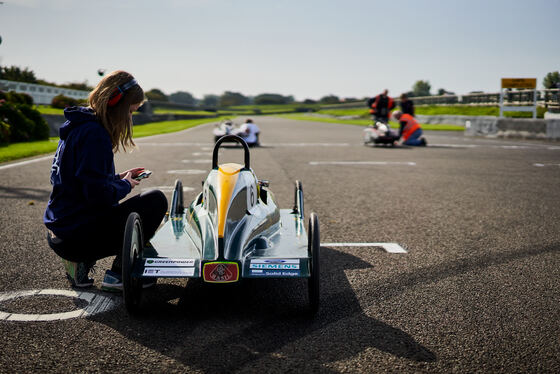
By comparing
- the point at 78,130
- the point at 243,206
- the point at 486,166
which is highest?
the point at 78,130

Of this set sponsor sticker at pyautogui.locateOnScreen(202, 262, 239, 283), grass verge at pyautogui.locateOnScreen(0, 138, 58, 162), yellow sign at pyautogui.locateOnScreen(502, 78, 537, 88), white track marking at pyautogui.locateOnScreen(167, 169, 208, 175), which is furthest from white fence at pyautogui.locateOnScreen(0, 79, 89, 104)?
sponsor sticker at pyautogui.locateOnScreen(202, 262, 239, 283)

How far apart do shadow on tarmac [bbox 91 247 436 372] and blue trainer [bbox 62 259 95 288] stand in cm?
53

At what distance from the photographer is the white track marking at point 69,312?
3.32 metres

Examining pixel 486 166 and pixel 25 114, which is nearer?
pixel 486 166

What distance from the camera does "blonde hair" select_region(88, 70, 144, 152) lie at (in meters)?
3.60

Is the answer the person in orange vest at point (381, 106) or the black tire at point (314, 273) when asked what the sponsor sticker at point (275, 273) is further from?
the person in orange vest at point (381, 106)

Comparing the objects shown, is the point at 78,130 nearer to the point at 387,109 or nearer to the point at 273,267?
the point at 273,267

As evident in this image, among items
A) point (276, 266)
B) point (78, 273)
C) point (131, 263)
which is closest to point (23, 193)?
point (78, 273)

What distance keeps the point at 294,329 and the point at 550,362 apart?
4.62 ft

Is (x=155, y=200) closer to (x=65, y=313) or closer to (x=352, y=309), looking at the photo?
(x=65, y=313)

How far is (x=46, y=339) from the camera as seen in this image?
3014mm

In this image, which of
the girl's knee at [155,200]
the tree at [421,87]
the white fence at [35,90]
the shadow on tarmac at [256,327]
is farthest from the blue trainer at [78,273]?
the tree at [421,87]

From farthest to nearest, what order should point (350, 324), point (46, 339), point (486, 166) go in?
1. point (486, 166)
2. point (350, 324)
3. point (46, 339)

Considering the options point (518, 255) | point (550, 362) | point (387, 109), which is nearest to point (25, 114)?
point (387, 109)
